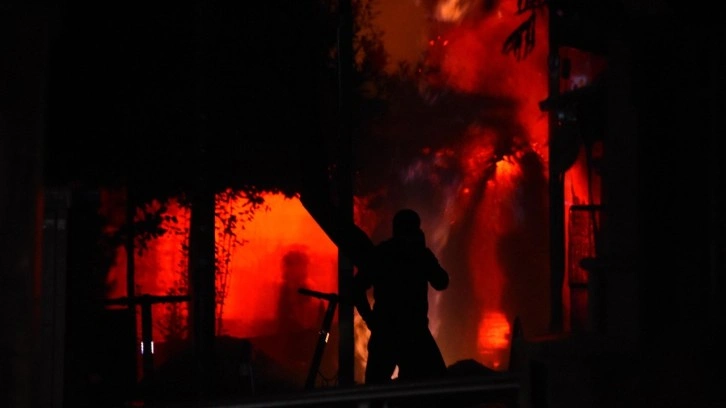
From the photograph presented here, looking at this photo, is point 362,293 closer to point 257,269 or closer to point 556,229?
point 556,229

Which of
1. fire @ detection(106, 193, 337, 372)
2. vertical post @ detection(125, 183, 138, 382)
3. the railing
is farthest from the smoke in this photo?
the railing

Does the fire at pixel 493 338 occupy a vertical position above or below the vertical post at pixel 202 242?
below

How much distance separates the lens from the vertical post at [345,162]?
347 inches

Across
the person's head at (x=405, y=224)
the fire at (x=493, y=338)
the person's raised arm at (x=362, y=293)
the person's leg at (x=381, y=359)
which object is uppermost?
the person's head at (x=405, y=224)

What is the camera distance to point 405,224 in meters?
7.75

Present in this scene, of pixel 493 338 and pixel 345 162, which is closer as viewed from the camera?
pixel 345 162

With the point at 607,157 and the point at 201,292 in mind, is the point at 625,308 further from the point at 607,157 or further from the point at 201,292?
the point at 201,292

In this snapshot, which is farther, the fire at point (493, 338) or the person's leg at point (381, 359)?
the fire at point (493, 338)

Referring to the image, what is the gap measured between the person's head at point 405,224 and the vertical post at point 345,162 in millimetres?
1169

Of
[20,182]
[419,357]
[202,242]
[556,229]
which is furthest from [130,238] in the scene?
[20,182]

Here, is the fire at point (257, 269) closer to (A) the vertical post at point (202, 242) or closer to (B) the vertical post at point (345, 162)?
(A) the vertical post at point (202, 242)

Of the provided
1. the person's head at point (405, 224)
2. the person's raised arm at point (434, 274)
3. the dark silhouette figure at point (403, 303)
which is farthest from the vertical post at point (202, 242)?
the person's raised arm at point (434, 274)

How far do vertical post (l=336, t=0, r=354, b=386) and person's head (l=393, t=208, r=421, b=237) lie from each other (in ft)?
3.83

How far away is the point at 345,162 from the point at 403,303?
5.27 feet
